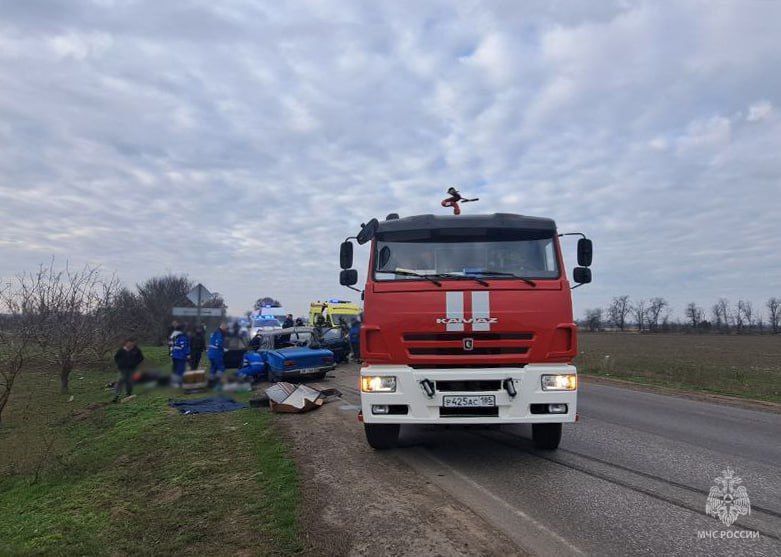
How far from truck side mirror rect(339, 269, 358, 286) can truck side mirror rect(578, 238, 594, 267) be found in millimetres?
3011

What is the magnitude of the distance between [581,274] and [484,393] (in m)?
A: 2.34

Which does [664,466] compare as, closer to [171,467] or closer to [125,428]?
[171,467]

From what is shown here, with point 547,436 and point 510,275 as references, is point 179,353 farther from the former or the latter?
point 547,436

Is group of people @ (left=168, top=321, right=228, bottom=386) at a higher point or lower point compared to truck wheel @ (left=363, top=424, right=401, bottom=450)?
higher

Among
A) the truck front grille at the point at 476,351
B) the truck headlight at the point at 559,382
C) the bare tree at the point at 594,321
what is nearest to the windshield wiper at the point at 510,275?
the truck front grille at the point at 476,351

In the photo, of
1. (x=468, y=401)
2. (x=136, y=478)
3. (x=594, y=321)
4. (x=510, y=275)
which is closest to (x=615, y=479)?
(x=468, y=401)

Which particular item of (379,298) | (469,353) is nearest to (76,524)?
(379,298)

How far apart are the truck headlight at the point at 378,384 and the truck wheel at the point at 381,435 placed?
41.2 inches

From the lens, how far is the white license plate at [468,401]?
525 centimetres

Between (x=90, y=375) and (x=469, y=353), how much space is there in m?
3.77

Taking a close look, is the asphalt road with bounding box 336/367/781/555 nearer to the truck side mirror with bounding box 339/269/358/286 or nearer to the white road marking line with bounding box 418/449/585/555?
the white road marking line with bounding box 418/449/585/555

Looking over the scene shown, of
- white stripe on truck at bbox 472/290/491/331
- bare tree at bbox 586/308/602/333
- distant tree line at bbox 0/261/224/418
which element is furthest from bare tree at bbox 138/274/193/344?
bare tree at bbox 586/308/602/333

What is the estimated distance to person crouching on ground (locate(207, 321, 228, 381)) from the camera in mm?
2943

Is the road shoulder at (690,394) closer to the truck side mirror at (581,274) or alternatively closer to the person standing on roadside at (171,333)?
the truck side mirror at (581,274)
